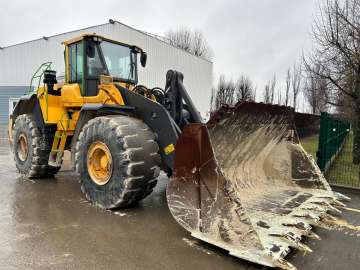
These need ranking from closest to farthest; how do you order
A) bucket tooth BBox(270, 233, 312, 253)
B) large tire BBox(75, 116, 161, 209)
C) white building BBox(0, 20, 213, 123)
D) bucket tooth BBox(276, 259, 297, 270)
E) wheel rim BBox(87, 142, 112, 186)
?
bucket tooth BBox(276, 259, 297, 270) → bucket tooth BBox(270, 233, 312, 253) → large tire BBox(75, 116, 161, 209) → wheel rim BBox(87, 142, 112, 186) → white building BBox(0, 20, 213, 123)

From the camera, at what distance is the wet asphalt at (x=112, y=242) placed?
3.32 metres

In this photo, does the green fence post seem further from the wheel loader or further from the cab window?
the cab window

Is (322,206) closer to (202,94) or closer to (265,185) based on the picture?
(265,185)

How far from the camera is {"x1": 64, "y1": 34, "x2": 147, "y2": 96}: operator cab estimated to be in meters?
6.00

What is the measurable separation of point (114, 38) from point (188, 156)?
52.9ft

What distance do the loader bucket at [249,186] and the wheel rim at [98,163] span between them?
1520 mm

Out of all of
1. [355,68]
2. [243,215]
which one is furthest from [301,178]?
[355,68]

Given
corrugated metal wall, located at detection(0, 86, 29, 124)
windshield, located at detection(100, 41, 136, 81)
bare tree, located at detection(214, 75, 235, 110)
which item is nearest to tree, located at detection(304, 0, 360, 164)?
windshield, located at detection(100, 41, 136, 81)

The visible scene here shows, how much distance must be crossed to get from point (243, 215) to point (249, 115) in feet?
5.36

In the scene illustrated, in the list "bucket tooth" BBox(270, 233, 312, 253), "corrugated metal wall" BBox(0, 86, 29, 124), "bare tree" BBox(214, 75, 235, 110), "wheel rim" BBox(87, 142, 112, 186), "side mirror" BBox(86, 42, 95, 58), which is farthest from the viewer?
"bare tree" BBox(214, 75, 235, 110)

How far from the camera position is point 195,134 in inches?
150

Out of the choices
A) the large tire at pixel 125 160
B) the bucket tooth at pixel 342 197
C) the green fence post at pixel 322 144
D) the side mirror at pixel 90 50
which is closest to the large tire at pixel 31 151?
the side mirror at pixel 90 50

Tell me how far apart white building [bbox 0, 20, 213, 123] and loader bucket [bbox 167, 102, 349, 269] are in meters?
14.9

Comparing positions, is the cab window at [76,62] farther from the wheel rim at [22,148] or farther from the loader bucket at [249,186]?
the loader bucket at [249,186]
